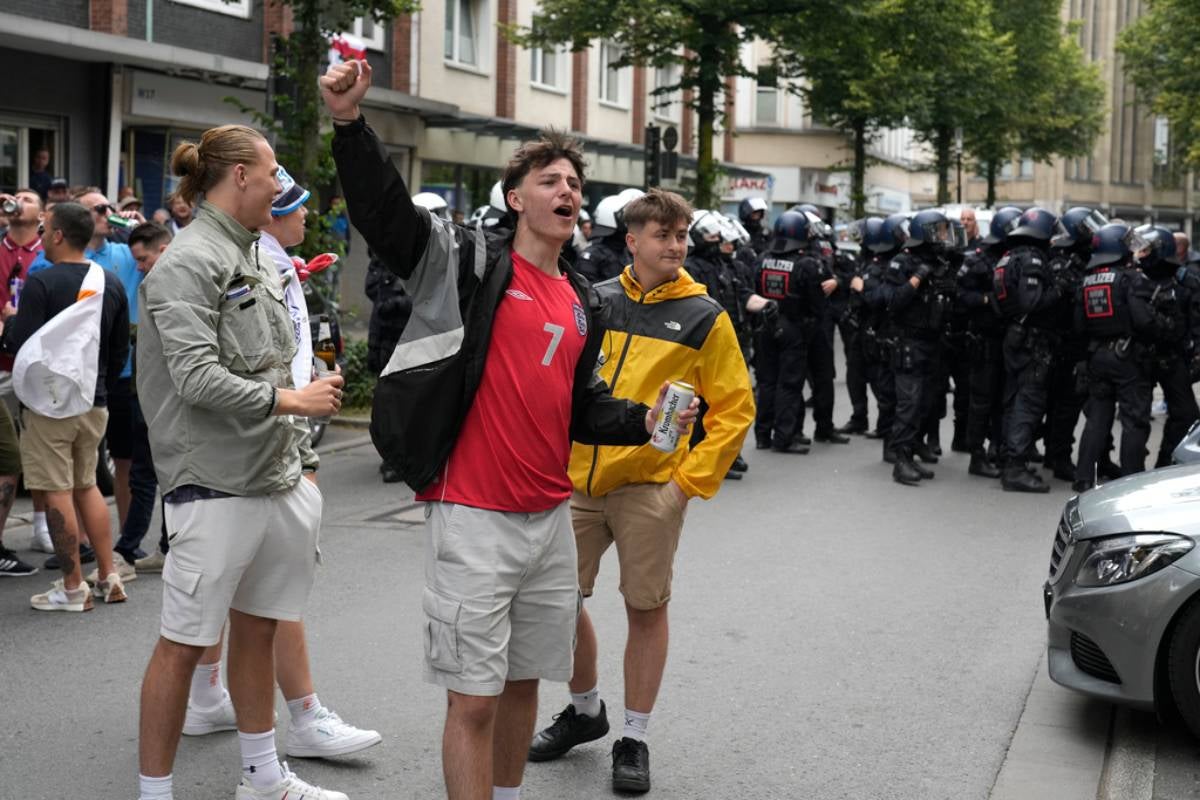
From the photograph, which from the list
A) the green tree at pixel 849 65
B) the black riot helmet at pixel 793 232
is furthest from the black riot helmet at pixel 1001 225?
the green tree at pixel 849 65

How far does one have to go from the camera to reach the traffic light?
2062cm

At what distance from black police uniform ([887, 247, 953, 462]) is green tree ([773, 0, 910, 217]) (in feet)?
41.7

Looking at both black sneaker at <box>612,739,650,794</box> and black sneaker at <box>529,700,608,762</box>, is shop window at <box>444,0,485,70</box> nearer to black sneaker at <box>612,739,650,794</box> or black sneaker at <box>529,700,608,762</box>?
black sneaker at <box>529,700,608,762</box>

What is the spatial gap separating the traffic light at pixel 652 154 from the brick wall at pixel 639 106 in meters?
16.9

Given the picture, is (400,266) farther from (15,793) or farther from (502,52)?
(502,52)

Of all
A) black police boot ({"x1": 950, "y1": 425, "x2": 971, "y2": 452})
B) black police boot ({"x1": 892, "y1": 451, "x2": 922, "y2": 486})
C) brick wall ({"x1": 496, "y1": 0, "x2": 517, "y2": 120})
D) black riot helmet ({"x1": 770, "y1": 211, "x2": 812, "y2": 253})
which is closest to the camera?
black police boot ({"x1": 892, "y1": 451, "x2": 922, "y2": 486})

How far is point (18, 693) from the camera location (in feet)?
19.3

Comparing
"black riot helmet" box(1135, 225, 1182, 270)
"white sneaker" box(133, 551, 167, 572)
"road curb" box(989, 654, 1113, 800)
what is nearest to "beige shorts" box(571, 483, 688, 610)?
"road curb" box(989, 654, 1113, 800)

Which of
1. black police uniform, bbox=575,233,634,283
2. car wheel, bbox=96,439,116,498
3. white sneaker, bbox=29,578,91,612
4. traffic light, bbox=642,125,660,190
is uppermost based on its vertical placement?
traffic light, bbox=642,125,660,190

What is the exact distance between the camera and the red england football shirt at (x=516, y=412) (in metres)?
3.82

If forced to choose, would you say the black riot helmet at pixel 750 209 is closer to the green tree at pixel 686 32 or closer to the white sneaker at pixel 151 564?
the white sneaker at pixel 151 564

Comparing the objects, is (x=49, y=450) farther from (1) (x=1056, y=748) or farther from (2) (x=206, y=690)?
(1) (x=1056, y=748)

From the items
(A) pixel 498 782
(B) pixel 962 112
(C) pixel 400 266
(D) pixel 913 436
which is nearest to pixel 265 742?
(A) pixel 498 782

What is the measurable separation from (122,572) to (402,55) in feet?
67.2
